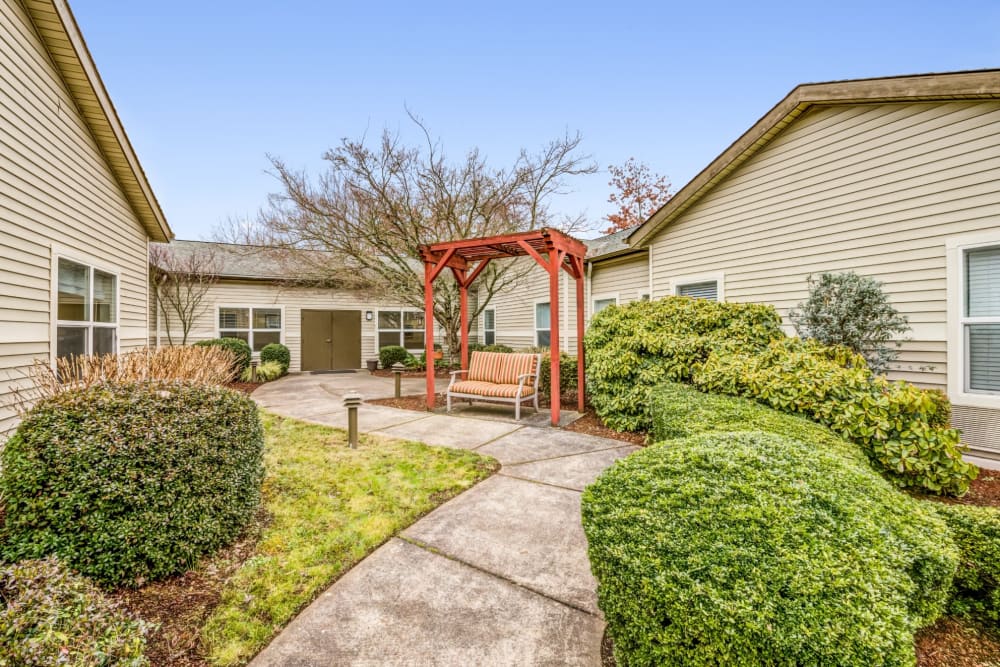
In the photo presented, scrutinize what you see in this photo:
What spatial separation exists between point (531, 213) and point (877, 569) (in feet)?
31.5

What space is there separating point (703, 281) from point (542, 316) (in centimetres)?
527

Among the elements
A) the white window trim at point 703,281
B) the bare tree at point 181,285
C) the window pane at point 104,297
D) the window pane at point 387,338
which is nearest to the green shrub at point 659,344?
the white window trim at point 703,281

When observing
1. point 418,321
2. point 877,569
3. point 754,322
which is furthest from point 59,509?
point 418,321

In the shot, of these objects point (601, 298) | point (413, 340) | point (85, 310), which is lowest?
point (413, 340)

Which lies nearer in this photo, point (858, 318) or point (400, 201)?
point (858, 318)

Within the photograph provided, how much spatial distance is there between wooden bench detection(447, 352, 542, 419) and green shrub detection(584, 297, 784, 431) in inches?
42.9

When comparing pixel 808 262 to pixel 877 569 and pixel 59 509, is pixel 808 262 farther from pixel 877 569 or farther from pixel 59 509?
pixel 59 509

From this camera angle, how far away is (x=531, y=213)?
33.2 feet

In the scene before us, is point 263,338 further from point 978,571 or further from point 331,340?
point 978,571

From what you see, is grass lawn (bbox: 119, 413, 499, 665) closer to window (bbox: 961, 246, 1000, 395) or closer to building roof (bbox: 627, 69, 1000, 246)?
window (bbox: 961, 246, 1000, 395)

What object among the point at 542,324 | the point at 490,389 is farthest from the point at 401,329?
the point at 490,389

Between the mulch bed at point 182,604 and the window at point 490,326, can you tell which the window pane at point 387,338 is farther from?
the mulch bed at point 182,604

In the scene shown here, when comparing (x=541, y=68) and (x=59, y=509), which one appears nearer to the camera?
(x=59, y=509)

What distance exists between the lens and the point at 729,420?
314cm
